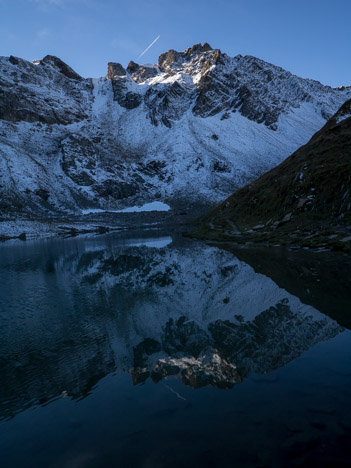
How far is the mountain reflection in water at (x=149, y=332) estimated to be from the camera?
11.8 m

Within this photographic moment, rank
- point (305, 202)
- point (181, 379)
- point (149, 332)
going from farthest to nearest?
point (305, 202) → point (149, 332) → point (181, 379)

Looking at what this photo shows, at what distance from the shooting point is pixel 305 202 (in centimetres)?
5134

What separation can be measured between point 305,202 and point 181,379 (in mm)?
46325

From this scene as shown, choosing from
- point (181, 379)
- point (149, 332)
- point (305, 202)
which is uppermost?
point (305, 202)

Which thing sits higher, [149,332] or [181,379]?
[181,379]

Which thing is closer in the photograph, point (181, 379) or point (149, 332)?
point (181, 379)

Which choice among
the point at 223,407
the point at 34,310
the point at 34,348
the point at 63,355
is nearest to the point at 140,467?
the point at 223,407

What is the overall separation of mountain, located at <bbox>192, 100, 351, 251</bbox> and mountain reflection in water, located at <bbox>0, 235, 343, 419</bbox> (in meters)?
20.7

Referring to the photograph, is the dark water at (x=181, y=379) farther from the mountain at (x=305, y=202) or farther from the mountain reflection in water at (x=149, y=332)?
the mountain at (x=305, y=202)

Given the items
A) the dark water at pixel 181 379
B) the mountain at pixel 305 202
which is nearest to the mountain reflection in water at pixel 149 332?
the dark water at pixel 181 379

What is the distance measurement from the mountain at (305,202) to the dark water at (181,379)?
2309 centimetres

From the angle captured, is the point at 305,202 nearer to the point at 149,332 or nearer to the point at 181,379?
the point at 149,332

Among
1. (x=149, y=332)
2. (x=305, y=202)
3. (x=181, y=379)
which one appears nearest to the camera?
(x=181, y=379)

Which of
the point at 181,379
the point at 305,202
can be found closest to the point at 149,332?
the point at 181,379
